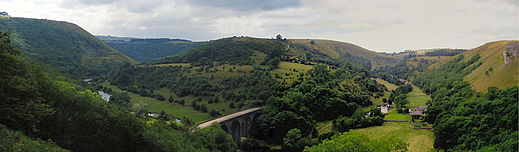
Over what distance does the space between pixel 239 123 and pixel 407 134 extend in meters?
35.6

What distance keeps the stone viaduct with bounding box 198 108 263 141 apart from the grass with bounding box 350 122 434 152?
2629 cm

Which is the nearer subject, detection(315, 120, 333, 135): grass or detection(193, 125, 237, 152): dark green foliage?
detection(193, 125, 237, 152): dark green foliage

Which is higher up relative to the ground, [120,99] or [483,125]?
[483,125]

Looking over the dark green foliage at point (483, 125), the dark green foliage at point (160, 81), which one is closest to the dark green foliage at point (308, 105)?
the dark green foliage at point (483, 125)

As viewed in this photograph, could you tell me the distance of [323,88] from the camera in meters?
89.2

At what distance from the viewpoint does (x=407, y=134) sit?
61.5 meters

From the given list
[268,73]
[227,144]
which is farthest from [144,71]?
[227,144]

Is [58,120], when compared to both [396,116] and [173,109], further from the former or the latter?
[396,116]

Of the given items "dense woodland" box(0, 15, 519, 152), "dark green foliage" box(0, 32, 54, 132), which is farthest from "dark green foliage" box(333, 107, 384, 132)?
→ "dark green foliage" box(0, 32, 54, 132)

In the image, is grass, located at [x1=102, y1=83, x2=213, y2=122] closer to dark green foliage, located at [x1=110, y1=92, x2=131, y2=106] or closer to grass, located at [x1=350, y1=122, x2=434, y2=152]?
dark green foliage, located at [x1=110, y1=92, x2=131, y2=106]

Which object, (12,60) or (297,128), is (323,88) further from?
(12,60)

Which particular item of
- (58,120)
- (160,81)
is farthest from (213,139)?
(160,81)

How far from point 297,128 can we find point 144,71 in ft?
274

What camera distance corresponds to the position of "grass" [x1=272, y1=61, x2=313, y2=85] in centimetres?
10738
